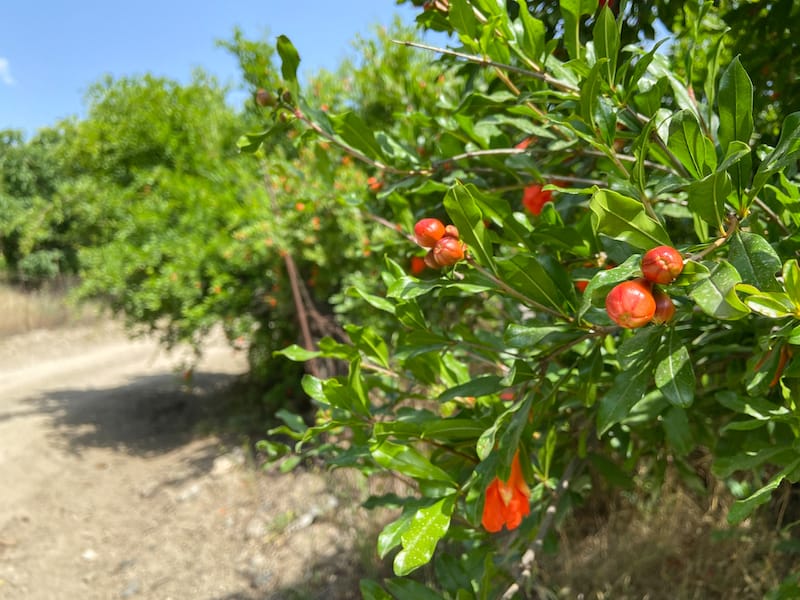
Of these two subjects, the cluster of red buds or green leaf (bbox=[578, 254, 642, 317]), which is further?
the cluster of red buds

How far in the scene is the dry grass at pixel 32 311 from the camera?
9898 mm

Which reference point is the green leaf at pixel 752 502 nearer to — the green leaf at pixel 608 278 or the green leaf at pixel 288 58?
the green leaf at pixel 608 278

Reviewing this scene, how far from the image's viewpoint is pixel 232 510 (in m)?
3.32

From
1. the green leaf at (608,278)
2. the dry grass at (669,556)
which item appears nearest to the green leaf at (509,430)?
the green leaf at (608,278)

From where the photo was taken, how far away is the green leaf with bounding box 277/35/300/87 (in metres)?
0.86

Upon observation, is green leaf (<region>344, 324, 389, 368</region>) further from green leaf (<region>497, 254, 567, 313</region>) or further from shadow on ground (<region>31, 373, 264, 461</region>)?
shadow on ground (<region>31, 373, 264, 461</region>)

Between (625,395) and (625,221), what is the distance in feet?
0.69

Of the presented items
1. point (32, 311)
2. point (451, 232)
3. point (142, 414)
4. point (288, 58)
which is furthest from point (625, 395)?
point (32, 311)

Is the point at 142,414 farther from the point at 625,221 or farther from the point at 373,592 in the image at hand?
the point at 625,221

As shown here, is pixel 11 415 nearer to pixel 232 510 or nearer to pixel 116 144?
pixel 116 144

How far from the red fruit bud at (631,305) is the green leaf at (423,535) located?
329 millimetres

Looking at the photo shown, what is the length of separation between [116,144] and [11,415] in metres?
2.43

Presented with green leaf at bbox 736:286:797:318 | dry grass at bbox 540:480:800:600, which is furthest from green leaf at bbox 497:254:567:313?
dry grass at bbox 540:480:800:600

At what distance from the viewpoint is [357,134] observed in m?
0.94
